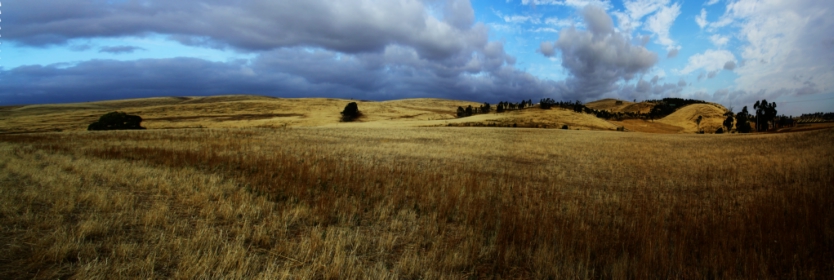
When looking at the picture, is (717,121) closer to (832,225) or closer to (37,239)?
(832,225)

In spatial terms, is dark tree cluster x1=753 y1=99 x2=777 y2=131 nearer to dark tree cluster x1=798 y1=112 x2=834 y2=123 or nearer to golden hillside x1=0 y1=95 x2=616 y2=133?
dark tree cluster x1=798 y1=112 x2=834 y2=123

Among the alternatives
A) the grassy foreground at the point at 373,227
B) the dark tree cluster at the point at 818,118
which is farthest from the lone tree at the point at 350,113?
the dark tree cluster at the point at 818,118

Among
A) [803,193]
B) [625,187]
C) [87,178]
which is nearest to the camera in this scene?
[87,178]

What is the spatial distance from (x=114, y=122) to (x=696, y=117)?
139 m

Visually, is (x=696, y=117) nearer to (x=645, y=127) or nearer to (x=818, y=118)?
(x=818, y=118)

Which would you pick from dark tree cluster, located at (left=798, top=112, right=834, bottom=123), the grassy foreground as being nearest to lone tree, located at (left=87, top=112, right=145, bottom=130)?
the grassy foreground

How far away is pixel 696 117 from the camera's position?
344 feet

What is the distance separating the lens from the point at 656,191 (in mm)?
11633

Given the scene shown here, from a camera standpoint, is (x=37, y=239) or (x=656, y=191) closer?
(x=37, y=239)

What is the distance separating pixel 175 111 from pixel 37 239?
106406 millimetres

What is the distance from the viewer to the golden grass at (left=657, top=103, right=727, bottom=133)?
95.7m

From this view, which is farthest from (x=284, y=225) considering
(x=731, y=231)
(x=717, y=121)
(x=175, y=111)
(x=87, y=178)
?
(x=717, y=121)

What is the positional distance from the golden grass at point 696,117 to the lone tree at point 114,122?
121 meters

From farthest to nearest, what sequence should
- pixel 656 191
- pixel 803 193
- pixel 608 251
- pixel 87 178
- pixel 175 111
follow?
1. pixel 175 111
2. pixel 656 191
3. pixel 803 193
4. pixel 87 178
5. pixel 608 251
